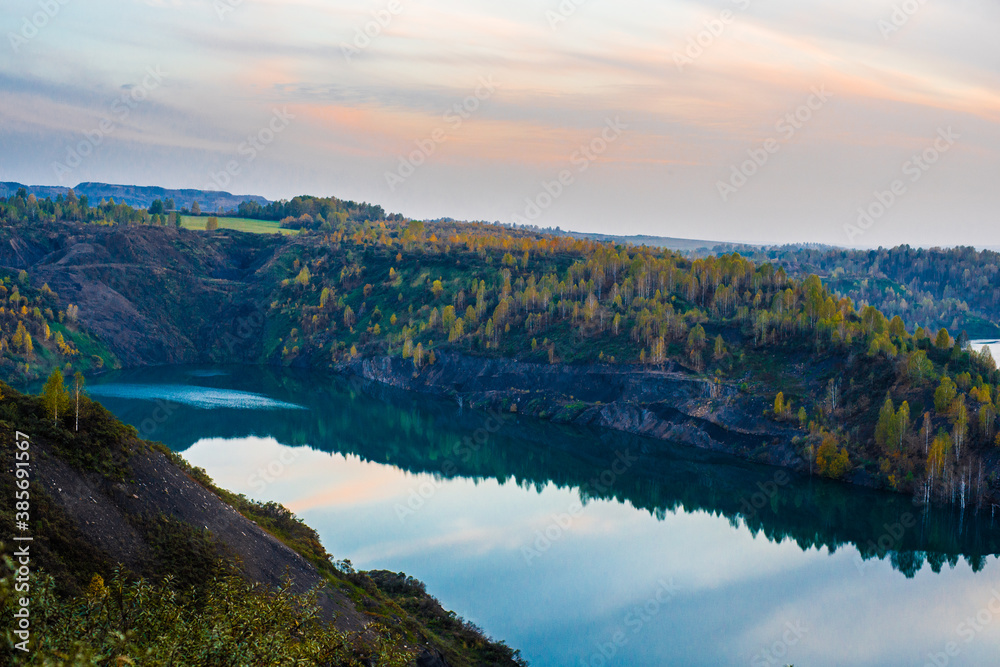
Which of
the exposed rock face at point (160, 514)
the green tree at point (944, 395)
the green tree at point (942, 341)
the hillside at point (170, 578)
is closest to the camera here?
the hillside at point (170, 578)

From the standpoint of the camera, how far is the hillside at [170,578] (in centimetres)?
1675

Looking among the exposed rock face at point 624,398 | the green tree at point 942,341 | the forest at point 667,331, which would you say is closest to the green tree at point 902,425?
the forest at point 667,331

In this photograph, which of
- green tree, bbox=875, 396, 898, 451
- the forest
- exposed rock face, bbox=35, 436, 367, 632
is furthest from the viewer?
the forest

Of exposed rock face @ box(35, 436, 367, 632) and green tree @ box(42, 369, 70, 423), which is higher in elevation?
green tree @ box(42, 369, 70, 423)

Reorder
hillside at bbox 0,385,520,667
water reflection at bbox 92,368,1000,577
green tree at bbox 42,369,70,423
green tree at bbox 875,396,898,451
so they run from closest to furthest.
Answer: hillside at bbox 0,385,520,667 < green tree at bbox 42,369,70,423 < water reflection at bbox 92,368,1000,577 < green tree at bbox 875,396,898,451

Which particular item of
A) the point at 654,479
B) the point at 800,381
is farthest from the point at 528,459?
the point at 800,381

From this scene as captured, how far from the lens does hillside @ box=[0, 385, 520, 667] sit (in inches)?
659

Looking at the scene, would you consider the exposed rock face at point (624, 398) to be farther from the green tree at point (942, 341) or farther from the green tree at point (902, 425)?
the green tree at point (942, 341)

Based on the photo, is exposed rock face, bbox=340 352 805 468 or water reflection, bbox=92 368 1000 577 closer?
water reflection, bbox=92 368 1000 577

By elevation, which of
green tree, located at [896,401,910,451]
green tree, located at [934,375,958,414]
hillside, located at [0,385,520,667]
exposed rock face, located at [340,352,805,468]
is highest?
exposed rock face, located at [340,352,805,468]

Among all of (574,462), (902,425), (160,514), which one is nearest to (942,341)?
(902,425)

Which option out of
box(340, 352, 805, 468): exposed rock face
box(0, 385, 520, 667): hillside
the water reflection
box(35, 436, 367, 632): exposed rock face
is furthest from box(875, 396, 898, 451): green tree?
box(35, 436, 367, 632): exposed rock face

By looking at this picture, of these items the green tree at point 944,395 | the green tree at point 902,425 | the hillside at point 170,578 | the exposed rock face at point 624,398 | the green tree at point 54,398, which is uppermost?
the exposed rock face at point 624,398

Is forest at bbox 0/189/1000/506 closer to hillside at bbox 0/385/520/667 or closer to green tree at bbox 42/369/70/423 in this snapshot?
hillside at bbox 0/385/520/667
